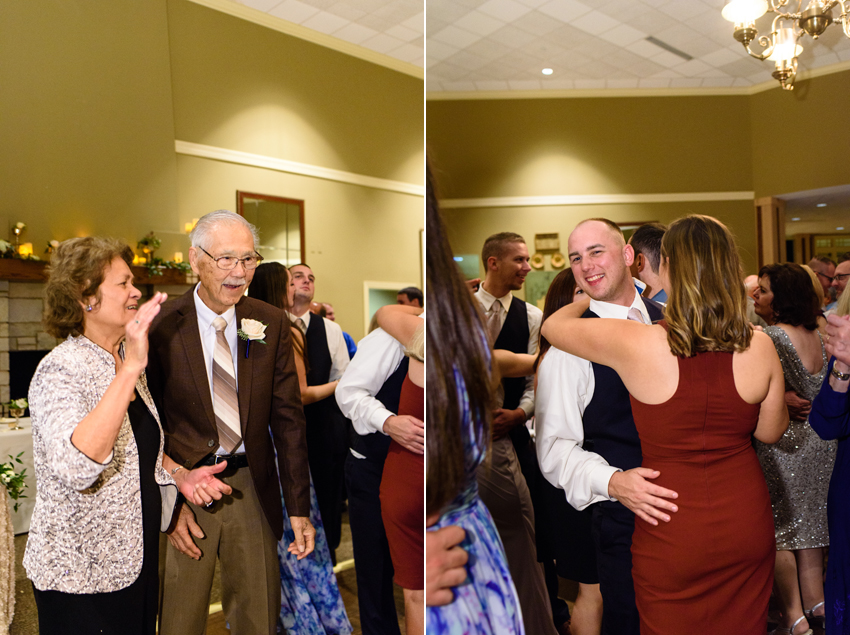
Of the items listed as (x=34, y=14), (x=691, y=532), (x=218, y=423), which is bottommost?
(x=691, y=532)

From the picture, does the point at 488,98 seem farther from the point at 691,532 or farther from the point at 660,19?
the point at 691,532

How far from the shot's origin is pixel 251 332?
1565mm

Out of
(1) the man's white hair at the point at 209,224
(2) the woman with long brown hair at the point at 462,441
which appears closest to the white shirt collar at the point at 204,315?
(1) the man's white hair at the point at 209,224

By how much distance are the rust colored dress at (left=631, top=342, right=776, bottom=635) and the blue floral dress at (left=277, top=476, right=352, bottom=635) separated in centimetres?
114

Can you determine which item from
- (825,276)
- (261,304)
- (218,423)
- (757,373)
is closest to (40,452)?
(218,423)

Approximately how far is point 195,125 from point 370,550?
1532 millimetres

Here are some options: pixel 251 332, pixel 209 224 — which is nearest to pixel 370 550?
pixel 251 332

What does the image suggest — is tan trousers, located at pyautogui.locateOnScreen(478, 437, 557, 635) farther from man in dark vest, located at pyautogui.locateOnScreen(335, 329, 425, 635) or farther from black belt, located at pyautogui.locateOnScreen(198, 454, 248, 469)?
black belt, located at pyautogui.locateOnScreen(198, 454, 248, 469)

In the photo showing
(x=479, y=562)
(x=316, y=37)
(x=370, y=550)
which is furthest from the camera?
(x=316, y=37)

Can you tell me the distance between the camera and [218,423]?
1563mm

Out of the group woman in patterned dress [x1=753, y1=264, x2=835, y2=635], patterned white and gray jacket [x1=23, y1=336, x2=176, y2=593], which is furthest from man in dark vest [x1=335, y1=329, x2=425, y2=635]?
woman in patterned dress [x1=753, y1=264, x2=835, y2=635]

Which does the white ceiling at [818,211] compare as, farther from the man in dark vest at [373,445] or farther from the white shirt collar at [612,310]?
the man in dark vest at [373,445]

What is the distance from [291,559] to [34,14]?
2.42 meters

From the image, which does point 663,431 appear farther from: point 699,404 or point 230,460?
point 230,460
